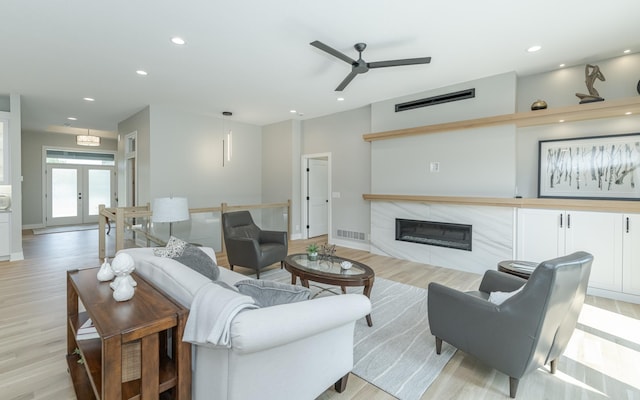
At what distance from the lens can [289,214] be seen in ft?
22.7

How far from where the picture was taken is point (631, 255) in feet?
11.0

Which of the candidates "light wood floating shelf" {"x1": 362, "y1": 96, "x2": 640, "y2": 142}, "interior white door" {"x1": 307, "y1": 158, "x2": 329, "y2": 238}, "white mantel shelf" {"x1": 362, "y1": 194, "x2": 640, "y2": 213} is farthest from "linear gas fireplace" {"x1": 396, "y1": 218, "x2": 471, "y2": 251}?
"interior white door" {"x1": 307, "y1": 158, "x2": 329, "y2": 238}

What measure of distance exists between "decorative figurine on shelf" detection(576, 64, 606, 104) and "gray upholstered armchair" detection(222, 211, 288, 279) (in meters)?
4.40

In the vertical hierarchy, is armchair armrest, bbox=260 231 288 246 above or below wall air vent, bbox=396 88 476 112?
below

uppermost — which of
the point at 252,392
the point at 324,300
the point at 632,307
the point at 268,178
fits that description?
the point at 268,178

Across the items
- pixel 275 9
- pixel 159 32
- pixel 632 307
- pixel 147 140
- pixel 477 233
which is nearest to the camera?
pixel 275 9

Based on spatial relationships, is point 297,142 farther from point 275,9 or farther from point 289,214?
point 275,9

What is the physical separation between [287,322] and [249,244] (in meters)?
2.81

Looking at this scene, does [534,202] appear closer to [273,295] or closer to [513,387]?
[513,387]

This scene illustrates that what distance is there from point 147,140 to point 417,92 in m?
5.34

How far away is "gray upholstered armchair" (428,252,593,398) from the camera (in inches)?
66.1

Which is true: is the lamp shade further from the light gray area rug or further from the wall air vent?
the wall air vent

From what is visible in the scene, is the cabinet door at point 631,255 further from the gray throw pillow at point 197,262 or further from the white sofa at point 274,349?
the gray throw pillow at point 197,262

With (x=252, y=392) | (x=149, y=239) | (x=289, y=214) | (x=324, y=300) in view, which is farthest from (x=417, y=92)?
(x=149, y=239)
